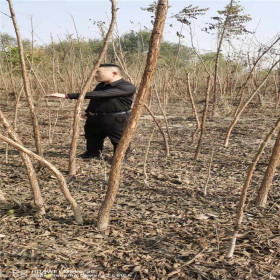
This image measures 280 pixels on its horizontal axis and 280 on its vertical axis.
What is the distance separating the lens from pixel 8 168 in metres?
3.12

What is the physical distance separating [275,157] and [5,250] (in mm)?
1780

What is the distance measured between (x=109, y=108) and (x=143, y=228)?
167 centimetres

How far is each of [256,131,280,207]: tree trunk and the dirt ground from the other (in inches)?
2.7

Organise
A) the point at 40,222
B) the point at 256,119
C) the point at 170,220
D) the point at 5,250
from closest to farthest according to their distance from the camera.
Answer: the point at 5,250, the point at 40,222, the point at 170,220, the point at 256,119

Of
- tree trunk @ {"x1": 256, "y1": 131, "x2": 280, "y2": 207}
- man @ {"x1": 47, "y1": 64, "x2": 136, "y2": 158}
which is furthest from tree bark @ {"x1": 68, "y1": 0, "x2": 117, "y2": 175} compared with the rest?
tree trunk @ {"x1": 256, "y1": 131, "x2": 280, "y2": 207}

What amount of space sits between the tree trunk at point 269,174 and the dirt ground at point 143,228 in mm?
70

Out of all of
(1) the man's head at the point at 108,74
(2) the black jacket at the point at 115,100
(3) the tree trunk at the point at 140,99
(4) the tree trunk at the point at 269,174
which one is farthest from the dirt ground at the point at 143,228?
(1) the man's head at the point at 108,74

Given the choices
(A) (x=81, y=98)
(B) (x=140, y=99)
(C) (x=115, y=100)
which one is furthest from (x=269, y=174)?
(C) (x=115, y=100)

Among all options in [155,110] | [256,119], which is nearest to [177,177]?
[256,119]

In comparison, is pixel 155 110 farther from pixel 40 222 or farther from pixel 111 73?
pixel 40 222

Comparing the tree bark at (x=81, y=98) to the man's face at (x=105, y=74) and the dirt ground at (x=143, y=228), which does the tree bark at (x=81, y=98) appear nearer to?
the dirt ground at (x=143, y=228)

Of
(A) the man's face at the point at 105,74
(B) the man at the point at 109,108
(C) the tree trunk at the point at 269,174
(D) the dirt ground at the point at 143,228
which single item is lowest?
(D) the dirt ground at the point at 143,228

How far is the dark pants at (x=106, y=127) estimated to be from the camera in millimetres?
3330

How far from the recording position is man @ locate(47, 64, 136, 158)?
310 centimetres
